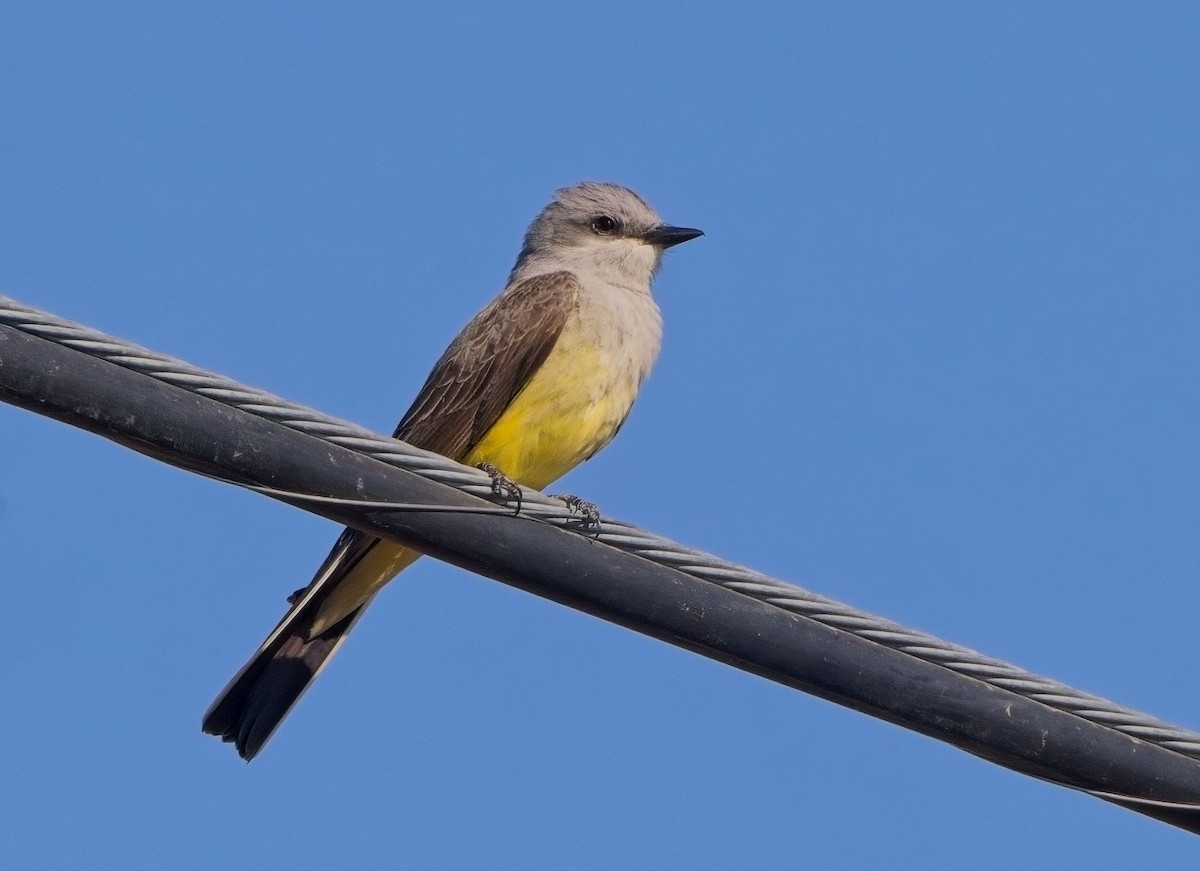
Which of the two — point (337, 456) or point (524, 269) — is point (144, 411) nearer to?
point (337, 456)

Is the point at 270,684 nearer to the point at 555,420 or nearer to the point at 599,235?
the point at 555,420

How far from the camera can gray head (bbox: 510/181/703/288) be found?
8394 millimetres

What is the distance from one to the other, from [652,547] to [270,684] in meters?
2.26

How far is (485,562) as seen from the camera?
4.36 meters

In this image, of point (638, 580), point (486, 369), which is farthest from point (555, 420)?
point (638, 580)

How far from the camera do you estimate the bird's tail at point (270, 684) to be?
5.96 m

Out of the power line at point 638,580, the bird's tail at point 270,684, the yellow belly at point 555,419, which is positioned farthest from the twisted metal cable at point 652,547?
the yellow belly at point 555,419

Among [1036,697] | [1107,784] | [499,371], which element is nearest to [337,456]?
[1036,697]

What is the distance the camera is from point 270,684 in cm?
609

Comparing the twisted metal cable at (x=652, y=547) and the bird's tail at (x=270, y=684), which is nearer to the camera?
the twisted metal cable at (x=652, y=547)

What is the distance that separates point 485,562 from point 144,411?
0.93 meters

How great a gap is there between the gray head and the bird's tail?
263cm

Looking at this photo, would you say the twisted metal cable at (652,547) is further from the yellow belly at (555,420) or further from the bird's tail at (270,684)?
the yellow belly at (555,420)

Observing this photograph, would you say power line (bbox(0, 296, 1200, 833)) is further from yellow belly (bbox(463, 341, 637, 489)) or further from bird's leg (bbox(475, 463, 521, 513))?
yellow belly (bbox(463, 341, 637, 489))
